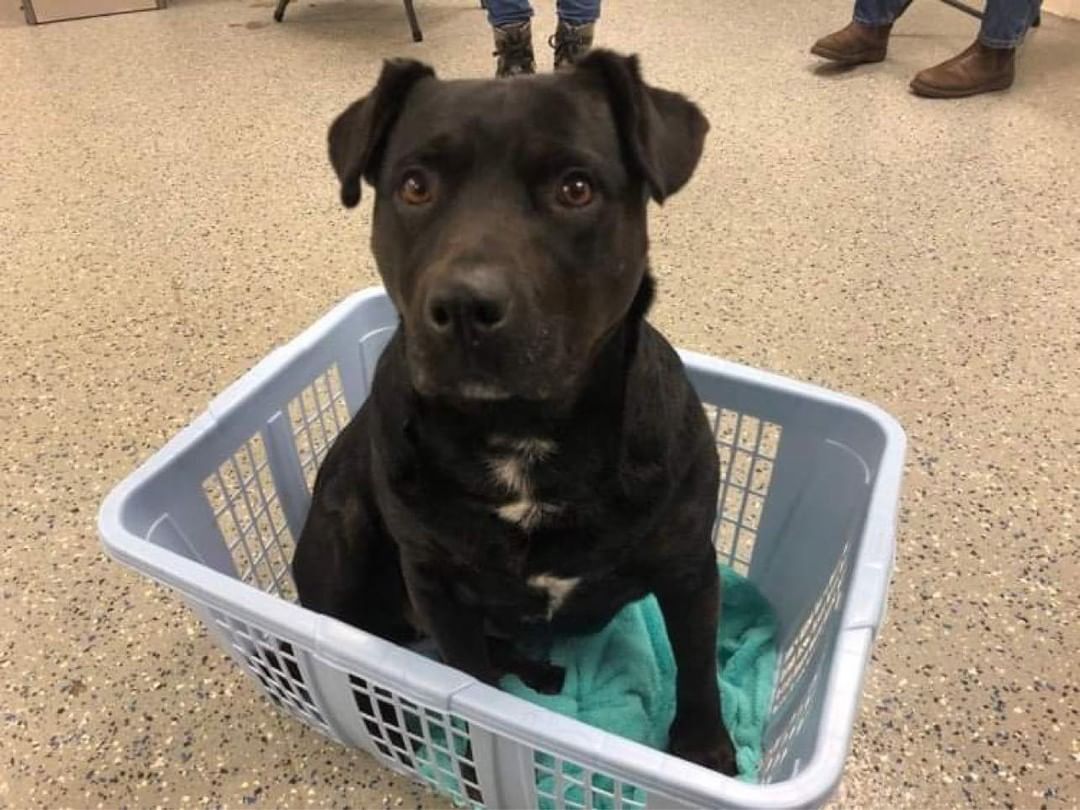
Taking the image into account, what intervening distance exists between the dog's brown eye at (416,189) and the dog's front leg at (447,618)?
13.6 inches

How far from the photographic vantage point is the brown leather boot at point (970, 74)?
257 centimetres

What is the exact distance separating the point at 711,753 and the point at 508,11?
1.97 meters

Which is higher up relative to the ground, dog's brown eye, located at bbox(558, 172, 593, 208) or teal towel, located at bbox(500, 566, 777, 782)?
dog's brown eye, located at bbox(558, 172, 593, 208)

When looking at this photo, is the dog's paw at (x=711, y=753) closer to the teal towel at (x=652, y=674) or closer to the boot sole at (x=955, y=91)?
the teal towel at (x=652, y=674)

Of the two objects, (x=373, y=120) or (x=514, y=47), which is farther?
(x=514, y=47)

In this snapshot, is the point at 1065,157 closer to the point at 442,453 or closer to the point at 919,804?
the point at 919,804

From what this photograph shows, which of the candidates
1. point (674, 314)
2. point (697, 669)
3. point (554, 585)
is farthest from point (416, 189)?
point (674, 314)

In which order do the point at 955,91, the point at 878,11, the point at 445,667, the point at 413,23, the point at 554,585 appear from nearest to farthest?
the point at 445,667, the point at 554,585, the point at 955,91, the point at 878,11, the point at 413,23

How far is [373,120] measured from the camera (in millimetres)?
835

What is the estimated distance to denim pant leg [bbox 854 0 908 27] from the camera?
8.91 feet

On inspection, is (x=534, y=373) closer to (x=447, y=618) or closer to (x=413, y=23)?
(x=447, y=618)

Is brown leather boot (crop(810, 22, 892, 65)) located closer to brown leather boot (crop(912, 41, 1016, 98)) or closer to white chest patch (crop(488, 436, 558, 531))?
brown leather boot (crop(912, 41, 1016, 98))

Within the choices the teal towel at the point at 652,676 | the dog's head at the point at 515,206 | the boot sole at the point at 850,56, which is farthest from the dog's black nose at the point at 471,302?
the boot sole at the point at 850,56

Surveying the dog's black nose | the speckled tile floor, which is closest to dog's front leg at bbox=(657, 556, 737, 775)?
the speckled tile floor
